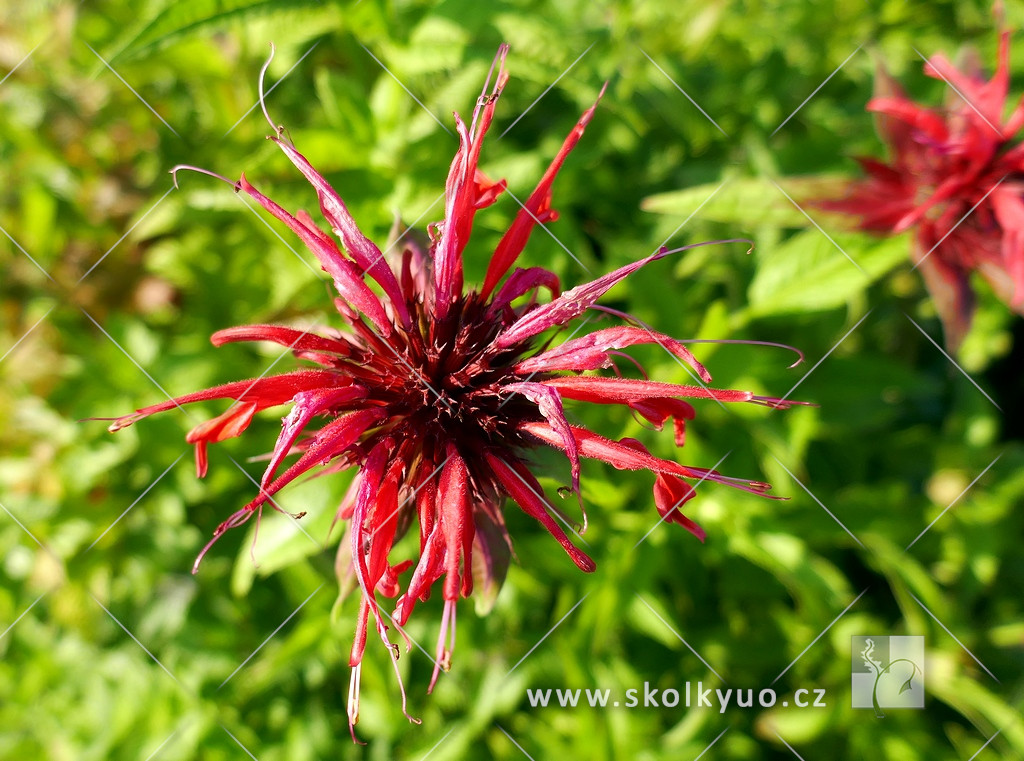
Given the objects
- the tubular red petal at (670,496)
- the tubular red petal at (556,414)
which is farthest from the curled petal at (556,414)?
the tubular red petal at (670,496)

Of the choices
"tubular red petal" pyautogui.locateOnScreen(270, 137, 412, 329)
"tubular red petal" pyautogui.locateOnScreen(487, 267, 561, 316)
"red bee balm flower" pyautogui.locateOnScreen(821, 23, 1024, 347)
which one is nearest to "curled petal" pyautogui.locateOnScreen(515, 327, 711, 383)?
"tubular red petal" pyautogui.locateOnScreen(487, 267, 561, 316)

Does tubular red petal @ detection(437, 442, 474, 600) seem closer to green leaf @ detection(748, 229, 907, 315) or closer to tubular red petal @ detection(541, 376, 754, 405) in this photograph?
tubular red petal @ detection(541, 376, 754, 405)

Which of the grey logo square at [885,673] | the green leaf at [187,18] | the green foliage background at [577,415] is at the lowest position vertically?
the grey logo square at [885,673]

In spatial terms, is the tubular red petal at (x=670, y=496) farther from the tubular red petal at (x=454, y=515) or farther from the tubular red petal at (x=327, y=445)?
the tubular red petal at (x=327, y=445)

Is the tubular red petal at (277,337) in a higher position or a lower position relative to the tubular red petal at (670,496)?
higher

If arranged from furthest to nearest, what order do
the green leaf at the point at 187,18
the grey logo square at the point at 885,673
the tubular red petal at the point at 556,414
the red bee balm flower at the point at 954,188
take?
the grey logo square at the point at 885,673 → the red bee balm flower at the point at 954,188 → the green leaf at the point at 187,18 → the tubular red petal at the point at 556,414

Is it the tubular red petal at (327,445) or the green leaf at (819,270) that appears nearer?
the tubular red petal at (327,445)
